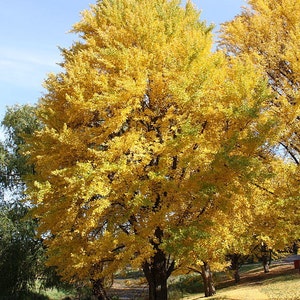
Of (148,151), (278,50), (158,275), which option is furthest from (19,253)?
(278,50)

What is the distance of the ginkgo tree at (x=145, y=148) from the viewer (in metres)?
6.88

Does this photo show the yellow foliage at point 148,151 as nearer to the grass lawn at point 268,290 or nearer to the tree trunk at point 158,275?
the tree trunk at point 158,275

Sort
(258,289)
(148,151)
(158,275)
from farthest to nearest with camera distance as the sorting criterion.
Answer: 1. (258,289)
2. (158,275)
3. (148,151)

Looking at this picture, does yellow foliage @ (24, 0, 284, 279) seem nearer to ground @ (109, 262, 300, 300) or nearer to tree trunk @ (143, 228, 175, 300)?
tree trunk @ (143, 228, 175, 300)

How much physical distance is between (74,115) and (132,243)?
334 centimetres

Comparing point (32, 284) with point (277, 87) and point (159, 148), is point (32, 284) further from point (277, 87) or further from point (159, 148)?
point (277, 87)

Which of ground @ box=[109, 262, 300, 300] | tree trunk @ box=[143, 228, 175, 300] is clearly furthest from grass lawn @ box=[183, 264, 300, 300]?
tree trunk @ box=[143, 228, 175, 300]

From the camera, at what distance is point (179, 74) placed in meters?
→ 7.73

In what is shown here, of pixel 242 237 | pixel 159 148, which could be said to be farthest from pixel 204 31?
pixel 242 237

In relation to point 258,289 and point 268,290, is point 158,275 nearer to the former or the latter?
point 268,290

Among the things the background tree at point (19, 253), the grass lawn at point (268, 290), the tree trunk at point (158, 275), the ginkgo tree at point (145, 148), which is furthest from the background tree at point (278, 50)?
the background tree at point (19, 253)

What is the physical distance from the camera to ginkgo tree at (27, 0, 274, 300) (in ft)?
22.6

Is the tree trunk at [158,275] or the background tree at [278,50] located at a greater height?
the background tree at [278,50]

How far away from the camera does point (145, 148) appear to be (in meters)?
7.59
